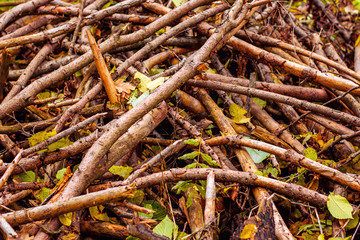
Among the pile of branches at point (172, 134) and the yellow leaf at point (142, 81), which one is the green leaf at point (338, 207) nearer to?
the pile of branches at point (172, 134)

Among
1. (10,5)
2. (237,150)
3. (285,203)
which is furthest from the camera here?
(10,5)

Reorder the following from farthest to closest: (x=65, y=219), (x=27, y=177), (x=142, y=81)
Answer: (x=142, y=81), (x=27, y=177), (x=65, y=219)

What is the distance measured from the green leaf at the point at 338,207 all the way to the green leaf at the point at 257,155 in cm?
48

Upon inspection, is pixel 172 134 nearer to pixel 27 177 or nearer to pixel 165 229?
pixel 165 229

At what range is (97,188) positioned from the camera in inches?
66.6

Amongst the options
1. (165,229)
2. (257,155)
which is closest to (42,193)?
(165,229)

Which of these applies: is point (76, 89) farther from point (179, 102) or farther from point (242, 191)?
point (242, 191)

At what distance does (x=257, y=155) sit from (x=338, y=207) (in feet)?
1.90

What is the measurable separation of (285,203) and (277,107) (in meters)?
1.01

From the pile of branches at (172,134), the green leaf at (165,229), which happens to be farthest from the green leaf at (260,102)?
the green leaf at (165,229)

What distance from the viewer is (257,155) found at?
2.02 metres

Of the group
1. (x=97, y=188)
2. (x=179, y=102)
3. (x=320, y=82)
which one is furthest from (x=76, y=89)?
(x=320, y=82)

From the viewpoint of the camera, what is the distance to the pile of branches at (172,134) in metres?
1.55

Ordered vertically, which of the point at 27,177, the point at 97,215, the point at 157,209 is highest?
the point at 27,177
